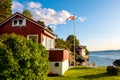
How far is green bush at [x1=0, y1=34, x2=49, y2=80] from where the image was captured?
61.5 ft

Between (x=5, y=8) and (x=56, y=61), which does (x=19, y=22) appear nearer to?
(x=56, y=61)

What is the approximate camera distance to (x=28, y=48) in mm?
20891

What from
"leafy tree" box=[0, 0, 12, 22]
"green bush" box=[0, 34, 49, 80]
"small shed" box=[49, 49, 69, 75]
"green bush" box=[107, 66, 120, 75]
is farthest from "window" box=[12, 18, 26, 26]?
"leafy tree" box=[0, 0, 12, 22]

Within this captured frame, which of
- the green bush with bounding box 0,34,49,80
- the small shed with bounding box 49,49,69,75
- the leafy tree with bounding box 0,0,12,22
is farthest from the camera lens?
the leafy tree with bounding box 0,0,12,22

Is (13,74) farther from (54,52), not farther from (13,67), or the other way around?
(54,52)

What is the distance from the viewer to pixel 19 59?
64.3 feet

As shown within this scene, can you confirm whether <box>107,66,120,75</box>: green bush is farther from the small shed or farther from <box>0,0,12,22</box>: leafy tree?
<box>0,0,12,22</box>: leafy tree

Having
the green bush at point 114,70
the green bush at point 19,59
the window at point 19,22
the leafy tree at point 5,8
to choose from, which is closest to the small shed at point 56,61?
the window at point 19,22

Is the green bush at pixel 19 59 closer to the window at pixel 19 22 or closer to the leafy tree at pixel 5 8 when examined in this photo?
the window at pixel 19 22

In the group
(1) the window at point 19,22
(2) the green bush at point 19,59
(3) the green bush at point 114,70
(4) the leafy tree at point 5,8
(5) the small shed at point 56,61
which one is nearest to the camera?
(2) the green bush at point 19,59

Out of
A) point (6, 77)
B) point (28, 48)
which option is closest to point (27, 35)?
point (28, 48)

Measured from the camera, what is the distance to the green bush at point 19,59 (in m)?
18.7

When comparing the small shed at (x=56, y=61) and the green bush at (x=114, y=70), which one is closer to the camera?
the small shed at (x=56, y=61)

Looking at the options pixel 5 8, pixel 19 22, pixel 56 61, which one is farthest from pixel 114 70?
pixel 5 8
